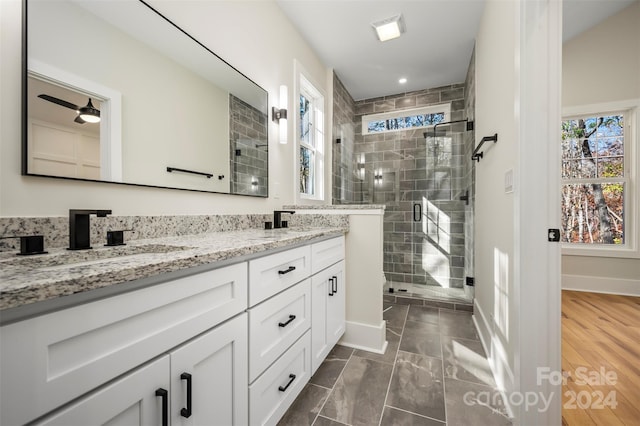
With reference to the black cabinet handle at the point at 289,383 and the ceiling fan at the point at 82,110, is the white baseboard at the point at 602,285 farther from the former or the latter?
the ceiling fan at the point at 82,110

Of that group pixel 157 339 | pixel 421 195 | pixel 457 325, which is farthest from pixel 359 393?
pixel 421 195

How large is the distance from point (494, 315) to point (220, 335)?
175cm

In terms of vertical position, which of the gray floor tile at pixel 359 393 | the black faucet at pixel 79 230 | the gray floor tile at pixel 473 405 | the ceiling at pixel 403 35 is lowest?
the gray floor tile at pixel 473 405

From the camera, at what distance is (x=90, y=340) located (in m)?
0.53

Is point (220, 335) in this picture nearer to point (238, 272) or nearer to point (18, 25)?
point (238, 272)

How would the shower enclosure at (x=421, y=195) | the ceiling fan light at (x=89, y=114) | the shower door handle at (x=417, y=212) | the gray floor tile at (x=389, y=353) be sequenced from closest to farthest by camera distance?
the ceiling fan light at (x=89, y=114) < the gray floor tile at (x=389, y=353) < the shower enclosure at (x=421, y=195) < the shower door handle at (x=417, y=212)

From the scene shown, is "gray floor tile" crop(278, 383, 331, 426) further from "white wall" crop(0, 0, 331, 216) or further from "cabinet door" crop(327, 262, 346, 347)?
"white wall" crop(0, 0, 331, 216)

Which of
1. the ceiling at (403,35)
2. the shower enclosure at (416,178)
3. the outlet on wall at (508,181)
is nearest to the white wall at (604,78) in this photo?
the ceiling at (403,35)

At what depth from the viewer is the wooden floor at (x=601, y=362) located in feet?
4.31

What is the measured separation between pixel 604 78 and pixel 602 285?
8.04 ft

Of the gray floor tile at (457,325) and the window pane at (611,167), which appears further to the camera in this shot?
the window pane at (611,167)

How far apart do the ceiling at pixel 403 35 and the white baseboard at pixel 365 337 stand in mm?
2633

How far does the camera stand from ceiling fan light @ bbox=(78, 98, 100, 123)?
0.97 meters

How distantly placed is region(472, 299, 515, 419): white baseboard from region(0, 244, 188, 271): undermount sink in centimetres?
174
